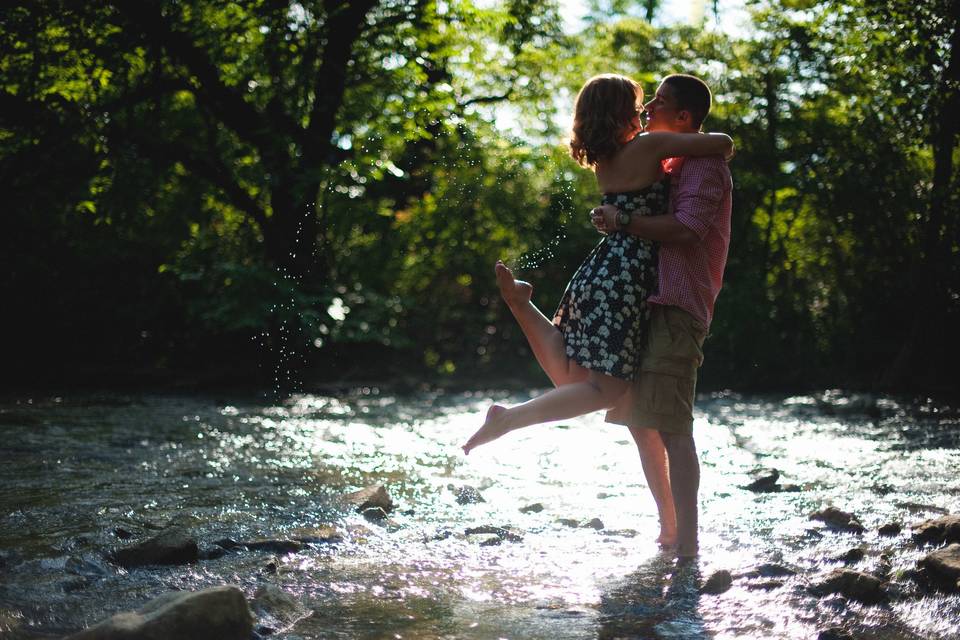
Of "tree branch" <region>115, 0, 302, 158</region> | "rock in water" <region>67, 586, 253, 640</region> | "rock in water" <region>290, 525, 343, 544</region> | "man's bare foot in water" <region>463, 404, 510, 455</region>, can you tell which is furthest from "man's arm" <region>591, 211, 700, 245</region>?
"tree branch" <region>115, 0, 302, 158</region>

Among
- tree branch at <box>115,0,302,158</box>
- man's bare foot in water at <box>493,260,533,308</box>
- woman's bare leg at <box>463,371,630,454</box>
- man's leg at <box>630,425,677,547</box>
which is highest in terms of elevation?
tree branch at <box>115,0,302,158</box>

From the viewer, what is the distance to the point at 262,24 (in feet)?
32.4

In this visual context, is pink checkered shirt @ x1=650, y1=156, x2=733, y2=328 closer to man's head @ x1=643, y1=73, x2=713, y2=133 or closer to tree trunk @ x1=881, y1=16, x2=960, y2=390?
man's head @ x1=643, y1=73, x2=713, y2=133

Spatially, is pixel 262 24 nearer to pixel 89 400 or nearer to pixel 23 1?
pixel 23 1

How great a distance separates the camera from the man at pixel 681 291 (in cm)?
320

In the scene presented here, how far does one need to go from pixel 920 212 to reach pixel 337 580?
7816 millimetres

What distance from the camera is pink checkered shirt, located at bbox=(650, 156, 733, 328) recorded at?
3.19 meters

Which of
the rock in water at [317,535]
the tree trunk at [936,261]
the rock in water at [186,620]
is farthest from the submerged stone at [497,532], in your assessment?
the tree trunk at [936,261]

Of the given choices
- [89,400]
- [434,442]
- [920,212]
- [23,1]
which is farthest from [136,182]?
[920,212]

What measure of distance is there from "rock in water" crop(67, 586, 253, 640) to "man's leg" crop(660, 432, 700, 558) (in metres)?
1.51

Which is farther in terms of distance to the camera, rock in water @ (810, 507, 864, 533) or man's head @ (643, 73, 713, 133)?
rock in water @ (810, 507, 864, 533)

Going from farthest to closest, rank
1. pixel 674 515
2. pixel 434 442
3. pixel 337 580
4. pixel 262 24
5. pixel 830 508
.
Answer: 1. pixel 262 24
2. pixel 434 442
3. pixel 830 508
4. pixel 674 515
5. pixel 337 580

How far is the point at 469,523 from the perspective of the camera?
371 cm

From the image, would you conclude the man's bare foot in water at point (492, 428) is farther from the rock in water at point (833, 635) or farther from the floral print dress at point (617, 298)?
the rock in water at point (833, 635)
